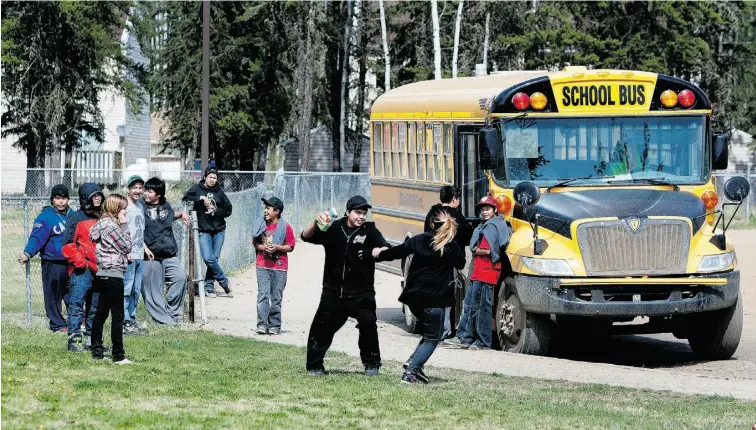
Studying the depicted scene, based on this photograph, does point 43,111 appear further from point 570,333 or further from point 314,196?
point 570,333

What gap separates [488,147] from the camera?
47.9ft

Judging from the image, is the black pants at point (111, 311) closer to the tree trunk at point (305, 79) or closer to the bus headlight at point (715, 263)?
the bus headlight at point (715, 263)

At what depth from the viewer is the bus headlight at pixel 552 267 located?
1406 cm

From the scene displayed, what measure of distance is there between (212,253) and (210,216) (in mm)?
579

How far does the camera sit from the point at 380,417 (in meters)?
9.56

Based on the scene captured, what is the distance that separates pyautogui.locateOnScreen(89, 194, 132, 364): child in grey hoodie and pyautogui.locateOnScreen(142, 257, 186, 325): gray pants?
4.16m

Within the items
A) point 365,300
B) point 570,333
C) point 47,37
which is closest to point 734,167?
point 47,37

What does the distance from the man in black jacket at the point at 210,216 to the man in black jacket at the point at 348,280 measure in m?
8.75

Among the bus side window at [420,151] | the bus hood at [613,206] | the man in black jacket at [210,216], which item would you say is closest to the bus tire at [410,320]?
the bus side window at [420,151]

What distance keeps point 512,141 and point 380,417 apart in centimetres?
599

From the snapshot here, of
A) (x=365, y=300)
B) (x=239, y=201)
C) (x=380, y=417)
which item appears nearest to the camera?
(x=380, y=417)

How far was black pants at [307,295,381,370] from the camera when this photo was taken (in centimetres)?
1192

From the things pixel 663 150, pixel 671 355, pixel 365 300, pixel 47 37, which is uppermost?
pixel 47 37

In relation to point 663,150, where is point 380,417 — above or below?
below
